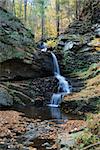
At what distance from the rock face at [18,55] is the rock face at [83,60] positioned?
2.11m

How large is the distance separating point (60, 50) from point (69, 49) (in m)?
0.88

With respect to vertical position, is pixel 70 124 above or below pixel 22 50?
below

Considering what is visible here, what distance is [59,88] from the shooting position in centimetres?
1880

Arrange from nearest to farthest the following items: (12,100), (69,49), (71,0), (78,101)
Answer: (78,101) → (12,100) → (69,49) → (71,0)

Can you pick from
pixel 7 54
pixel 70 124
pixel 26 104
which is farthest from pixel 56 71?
pixel 70 124

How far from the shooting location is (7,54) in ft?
61.7

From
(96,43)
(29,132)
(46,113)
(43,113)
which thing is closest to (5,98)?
(43,113)

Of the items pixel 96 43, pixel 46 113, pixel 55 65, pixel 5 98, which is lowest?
pixel 46 113

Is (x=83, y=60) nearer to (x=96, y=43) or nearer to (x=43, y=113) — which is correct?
(x=96, y=43)

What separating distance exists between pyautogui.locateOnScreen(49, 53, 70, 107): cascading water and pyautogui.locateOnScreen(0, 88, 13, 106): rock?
2.42m

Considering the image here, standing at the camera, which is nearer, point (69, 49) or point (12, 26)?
point (12, 26)

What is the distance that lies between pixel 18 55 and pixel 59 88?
3336mm

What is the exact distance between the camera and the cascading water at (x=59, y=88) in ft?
55.7

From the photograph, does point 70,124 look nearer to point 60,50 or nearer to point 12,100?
point 12,100
